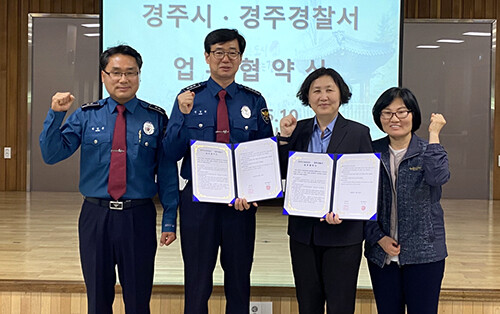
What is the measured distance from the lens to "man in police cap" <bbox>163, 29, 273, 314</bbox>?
2244mm

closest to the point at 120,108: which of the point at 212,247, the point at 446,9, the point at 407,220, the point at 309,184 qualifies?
the point at 212,247

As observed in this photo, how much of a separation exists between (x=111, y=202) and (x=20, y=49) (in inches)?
218

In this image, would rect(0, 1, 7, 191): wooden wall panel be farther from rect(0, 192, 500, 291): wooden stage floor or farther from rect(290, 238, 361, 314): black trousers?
rect(290, 238, 361, 314): black trousers

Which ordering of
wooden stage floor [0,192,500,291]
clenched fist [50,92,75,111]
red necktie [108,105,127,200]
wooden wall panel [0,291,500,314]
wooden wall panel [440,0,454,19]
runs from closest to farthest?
clenched fist [50,92,75,111]
red necktie [108,105,127,200]
wooden wall panel [0,291,500,314]
wooden stage floor [0,192,500,291]
wooden wall panel [440,0,454,19]

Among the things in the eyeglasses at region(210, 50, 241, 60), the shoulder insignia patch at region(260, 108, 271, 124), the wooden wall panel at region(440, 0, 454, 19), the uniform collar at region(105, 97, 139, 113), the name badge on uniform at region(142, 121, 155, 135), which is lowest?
the name badge on uniform at region(142, 121, 155, 135)

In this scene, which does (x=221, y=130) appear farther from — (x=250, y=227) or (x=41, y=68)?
(x=41, y=68)

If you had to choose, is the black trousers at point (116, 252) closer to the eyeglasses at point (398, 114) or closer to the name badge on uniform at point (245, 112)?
the name badge on uniform at point (245, 112)

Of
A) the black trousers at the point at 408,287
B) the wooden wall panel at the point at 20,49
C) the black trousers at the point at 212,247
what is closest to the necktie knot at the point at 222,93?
the black trousers at the point at 212,247

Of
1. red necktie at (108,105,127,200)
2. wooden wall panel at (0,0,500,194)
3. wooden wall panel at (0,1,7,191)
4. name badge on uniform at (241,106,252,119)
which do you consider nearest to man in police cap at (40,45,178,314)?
red necktie at (108,105,127,200)

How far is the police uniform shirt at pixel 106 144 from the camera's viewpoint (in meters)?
2.18

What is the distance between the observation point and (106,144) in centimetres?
219

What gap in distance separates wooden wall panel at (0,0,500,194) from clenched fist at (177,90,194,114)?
519 centimetres

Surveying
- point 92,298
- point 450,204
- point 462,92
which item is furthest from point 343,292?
point 462,92

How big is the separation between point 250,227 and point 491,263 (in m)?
2.01
